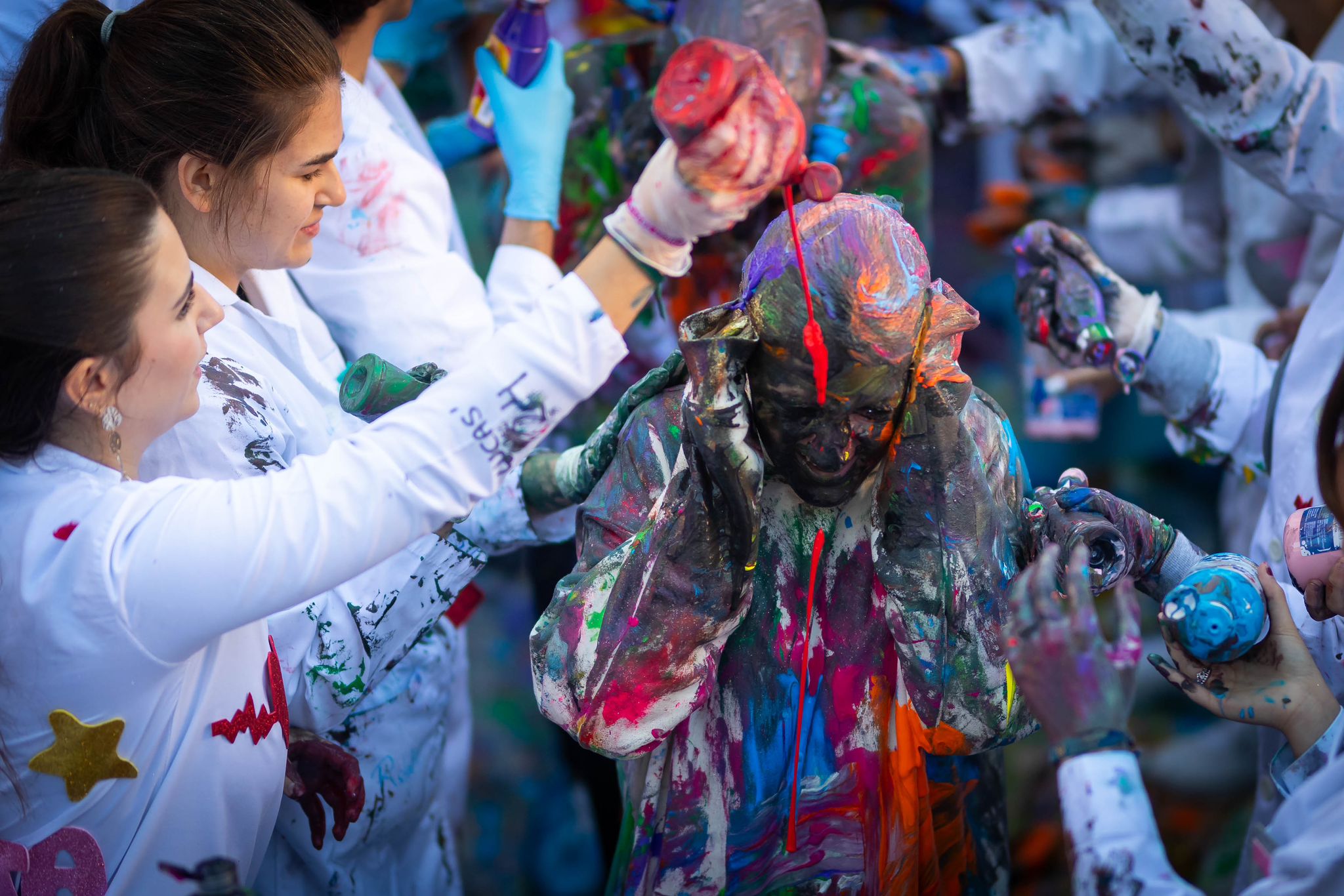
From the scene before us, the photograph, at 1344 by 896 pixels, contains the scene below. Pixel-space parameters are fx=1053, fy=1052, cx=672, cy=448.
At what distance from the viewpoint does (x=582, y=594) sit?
1.29 m

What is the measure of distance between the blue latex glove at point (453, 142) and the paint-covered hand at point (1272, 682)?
2.04m

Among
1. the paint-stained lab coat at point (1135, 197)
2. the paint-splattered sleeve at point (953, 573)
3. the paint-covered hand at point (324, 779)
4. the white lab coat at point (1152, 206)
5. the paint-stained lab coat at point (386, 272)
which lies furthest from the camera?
the paint-stained lab coat at point (1135, 197)

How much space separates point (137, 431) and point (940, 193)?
3.45m

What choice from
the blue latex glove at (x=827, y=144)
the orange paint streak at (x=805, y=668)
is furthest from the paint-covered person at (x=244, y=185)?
the blue latex glove at (x=827, y=144)

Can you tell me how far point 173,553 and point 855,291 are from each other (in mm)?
780

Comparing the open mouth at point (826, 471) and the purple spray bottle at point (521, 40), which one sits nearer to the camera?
the open mouth at point (826, 471)

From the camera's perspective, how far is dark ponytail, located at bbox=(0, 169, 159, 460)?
3.77ft

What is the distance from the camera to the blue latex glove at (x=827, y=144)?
7.00ft

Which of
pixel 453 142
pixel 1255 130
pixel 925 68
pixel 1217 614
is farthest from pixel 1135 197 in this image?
pixel 1217 614

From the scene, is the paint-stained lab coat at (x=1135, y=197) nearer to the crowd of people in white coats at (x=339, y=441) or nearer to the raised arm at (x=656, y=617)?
the crowd of people in white coats at (x=339, y=441)

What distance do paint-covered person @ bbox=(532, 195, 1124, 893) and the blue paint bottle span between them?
216 mm

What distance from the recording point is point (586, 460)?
62.0 inches

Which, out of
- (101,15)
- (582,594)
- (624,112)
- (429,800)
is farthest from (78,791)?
(624,112)

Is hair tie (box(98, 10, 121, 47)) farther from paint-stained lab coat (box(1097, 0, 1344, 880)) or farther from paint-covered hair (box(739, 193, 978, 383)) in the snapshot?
paint-stained lab coat (box(1097, 0, 1344, 880))
